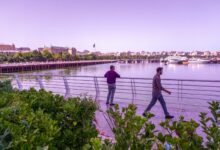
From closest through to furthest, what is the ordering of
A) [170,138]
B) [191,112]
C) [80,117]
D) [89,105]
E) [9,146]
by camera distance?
[170,138] < [9,146] < [80,117] < [89,105] < [191,112]

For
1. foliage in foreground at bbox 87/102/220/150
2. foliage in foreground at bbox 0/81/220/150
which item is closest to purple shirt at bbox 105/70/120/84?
foliage in foreground at bbox 0/81/220/150

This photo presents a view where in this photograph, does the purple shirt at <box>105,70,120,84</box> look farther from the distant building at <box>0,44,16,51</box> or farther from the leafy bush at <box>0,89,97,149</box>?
the distant building at <box>0,44,16,51</box>

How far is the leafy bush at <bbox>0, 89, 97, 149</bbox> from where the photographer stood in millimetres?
1853

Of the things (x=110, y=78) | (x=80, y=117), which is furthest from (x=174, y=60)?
(x=80, y=117)

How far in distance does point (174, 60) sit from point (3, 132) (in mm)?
104466

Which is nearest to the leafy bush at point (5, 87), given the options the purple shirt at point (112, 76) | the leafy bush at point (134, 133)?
the purple shirt at point (112, 76)

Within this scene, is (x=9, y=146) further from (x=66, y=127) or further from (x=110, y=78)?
(x=110, y=78)

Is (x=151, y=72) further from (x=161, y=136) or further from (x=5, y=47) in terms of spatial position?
(x=5, y=47)

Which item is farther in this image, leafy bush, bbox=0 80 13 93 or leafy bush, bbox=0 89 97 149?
leafy bush, bbox=0 80 13 93

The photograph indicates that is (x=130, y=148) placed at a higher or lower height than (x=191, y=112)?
higher

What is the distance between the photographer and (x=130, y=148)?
142cm

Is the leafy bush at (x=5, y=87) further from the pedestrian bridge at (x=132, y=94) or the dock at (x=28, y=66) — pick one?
the dock at (x=28, y=66)

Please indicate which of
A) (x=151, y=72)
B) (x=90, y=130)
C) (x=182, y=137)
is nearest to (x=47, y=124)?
(x=90, y=130)

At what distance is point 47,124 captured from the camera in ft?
7.03
